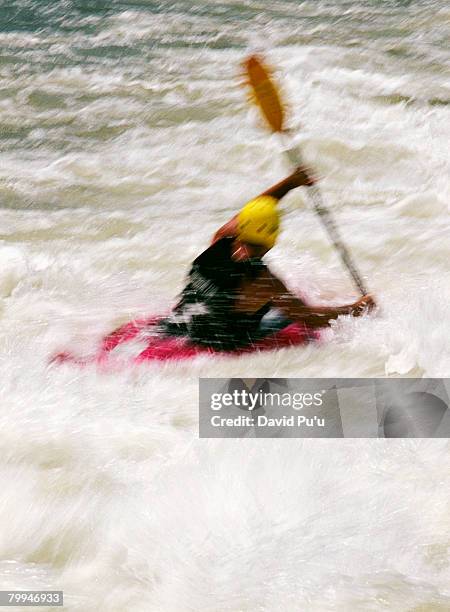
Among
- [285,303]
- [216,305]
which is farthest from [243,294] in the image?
[285,303]

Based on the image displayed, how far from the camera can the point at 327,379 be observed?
12.6ft

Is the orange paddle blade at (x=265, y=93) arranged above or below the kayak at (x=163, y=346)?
above

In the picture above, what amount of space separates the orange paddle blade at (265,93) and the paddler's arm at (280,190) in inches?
19.1

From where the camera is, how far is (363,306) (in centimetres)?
380

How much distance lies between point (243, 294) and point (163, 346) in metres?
0.52

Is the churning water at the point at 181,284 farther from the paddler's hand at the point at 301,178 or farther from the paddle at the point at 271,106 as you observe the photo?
the paddler's hand at the point at 301,178

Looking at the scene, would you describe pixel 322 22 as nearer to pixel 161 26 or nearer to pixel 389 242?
pixel 161 26

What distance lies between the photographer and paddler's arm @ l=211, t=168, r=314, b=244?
3.36m

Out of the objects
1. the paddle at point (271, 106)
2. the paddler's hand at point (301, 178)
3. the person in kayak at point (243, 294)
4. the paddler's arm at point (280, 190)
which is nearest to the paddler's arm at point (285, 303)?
the person in kayak at point (243, 294)

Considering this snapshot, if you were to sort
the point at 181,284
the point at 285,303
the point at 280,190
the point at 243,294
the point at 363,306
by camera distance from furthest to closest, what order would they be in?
the point at 181,284 < the point at 363,306 < the point at 285,303 < the point at 243,294 < the point at 280,190

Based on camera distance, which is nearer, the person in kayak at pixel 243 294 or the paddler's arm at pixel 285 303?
the person in kayak at pixel 243 294

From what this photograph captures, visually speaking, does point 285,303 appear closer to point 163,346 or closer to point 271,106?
point 163,346

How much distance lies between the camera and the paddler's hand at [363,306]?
379 cm

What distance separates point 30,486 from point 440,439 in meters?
1.80
